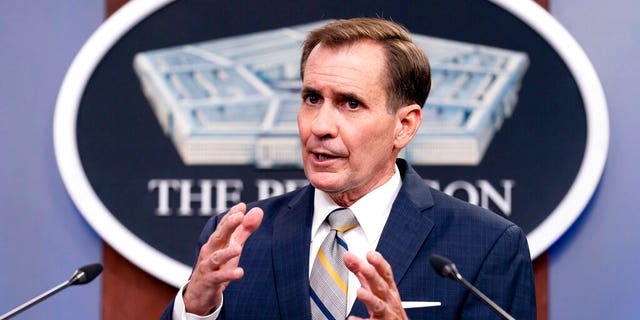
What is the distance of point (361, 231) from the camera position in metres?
1.67

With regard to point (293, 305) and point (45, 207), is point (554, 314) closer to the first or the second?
point (293, 305)

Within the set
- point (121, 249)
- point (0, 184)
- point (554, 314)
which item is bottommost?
point (554, 314)

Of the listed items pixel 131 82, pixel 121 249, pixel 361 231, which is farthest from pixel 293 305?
pixel 131 82

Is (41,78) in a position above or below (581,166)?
above

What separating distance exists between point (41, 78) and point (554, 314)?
5.23 ft

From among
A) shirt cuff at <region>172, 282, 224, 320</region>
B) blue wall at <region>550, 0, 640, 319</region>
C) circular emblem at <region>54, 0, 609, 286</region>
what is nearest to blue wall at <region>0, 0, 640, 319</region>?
blue wall at <region>550, 0, 640, 319</region>

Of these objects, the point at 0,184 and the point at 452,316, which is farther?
the point at 0,184

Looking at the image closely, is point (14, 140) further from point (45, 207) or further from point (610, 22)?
point (610, 22)

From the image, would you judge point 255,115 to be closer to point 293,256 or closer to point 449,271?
point 293,256

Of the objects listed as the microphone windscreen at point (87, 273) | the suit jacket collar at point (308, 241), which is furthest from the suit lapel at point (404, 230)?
the microphone windscreen at point (87, 273)

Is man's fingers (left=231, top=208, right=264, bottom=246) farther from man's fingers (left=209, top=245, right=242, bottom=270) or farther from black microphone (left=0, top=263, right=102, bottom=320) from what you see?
black microphone (left=0, top=263, right=102, bottom=320)

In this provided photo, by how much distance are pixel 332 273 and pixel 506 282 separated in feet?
1.06

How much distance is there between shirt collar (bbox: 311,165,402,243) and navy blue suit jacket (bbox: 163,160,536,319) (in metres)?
0.02

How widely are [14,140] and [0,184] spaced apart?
0.43 feet
